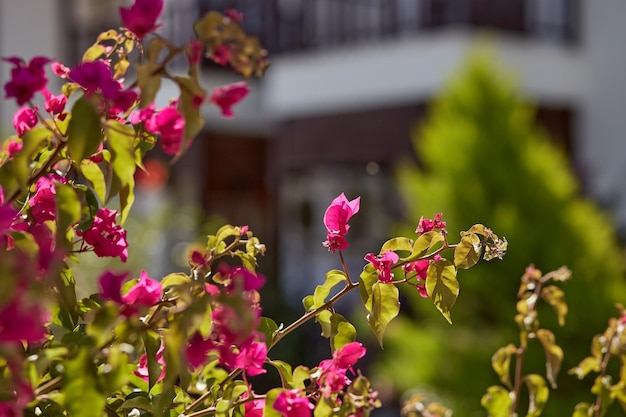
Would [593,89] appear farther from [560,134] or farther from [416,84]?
[416,84]

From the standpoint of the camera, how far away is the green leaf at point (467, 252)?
1.08 m

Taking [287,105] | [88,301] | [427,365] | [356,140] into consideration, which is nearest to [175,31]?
[287,105]

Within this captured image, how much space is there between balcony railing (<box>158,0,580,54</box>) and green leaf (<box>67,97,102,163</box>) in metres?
7.66

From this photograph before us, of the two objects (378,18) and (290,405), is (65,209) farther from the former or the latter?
(378,18)

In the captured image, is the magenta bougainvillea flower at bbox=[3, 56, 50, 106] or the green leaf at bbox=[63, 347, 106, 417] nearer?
the green leaf at bbox=[63, 347, 106, 417]

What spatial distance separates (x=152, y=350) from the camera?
1039 millimetres

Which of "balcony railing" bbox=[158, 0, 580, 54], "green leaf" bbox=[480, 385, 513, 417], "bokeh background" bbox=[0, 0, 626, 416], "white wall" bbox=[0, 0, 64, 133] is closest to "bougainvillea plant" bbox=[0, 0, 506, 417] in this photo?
"green leaf" bbox=[480, 385, 513, 417]

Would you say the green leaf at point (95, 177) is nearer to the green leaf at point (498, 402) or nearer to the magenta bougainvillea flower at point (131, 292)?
the magenta bougainvillea flower at point (131, 292)

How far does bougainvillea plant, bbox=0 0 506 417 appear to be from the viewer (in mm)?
845

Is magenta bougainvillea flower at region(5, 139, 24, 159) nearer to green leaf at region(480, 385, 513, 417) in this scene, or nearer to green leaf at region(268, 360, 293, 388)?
green leaf at region(268, 360, 293, 388)

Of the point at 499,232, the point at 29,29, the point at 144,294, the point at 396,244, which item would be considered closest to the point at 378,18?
the point at 29,29

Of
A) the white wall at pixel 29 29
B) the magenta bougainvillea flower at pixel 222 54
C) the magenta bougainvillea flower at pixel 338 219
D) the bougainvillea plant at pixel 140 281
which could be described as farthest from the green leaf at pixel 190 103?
the white wall at pixel 29 29

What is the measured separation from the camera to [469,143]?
5371 mm

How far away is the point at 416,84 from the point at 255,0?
2.99 metres
